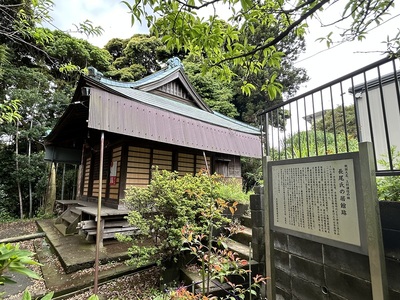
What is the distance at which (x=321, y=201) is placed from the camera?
193 centimetres

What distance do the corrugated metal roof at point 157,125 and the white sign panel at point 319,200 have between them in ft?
11.8

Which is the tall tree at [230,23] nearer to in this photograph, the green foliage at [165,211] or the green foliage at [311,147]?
the green foliage at [311,147]

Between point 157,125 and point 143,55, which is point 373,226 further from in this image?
point 143,55

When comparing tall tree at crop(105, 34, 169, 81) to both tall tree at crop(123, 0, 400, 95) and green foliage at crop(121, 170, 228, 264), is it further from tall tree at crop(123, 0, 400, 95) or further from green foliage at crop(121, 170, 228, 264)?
tall tree at crop(123, 0, 400, 95)

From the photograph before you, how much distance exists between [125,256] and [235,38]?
444 cm

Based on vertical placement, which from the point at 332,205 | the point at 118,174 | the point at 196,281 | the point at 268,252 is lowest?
the point at 196,281

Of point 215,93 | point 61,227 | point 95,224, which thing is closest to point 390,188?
point 95,224

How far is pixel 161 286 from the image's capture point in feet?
10.7

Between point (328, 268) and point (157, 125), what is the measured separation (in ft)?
15.1

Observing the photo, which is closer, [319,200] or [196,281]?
[319,200]

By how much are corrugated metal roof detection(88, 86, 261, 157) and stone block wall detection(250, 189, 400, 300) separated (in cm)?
379

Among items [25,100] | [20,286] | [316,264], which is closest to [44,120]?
[25,100]

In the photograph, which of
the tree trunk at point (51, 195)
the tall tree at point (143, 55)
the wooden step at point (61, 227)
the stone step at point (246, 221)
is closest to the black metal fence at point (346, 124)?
the stone step at point (246, 221)

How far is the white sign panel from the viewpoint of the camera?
1.73 metres
